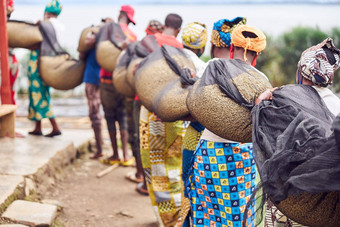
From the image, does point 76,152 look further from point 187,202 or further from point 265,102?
point 265,102

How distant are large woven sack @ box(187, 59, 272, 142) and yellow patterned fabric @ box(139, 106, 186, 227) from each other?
1.64m

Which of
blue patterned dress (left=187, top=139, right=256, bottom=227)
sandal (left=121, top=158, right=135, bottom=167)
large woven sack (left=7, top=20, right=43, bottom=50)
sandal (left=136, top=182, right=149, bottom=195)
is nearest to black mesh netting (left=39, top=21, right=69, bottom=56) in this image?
large woven sack (left=7, top=20, right=43, bottom=50)

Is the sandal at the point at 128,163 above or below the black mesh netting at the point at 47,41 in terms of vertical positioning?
below

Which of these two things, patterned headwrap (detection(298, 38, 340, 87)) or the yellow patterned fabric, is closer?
patterned headwrap (detection(298, 38, 340, 87))

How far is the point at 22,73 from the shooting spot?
11656mm

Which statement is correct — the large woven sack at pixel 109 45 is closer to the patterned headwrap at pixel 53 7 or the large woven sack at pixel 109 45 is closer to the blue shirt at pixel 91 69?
the blue shirt at pixel 91 69

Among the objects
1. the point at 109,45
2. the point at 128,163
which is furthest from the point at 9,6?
the point at 128,163

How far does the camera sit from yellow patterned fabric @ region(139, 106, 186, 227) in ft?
13.7

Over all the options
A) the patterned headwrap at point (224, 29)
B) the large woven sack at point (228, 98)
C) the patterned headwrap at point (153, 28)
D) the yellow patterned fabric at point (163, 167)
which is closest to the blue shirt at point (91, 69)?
the patterned headwrap at point (153, 28)

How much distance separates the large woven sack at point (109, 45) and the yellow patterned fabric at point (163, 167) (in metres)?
Answer: 1.56

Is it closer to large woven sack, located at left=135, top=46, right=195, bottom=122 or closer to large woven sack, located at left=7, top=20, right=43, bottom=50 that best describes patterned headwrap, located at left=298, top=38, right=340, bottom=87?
large woven sack, located at left=135, top=46, right=195, bottom=122

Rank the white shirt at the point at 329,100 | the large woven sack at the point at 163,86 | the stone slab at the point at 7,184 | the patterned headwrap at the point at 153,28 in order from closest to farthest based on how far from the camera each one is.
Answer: the white shirt at the point at 329,100
the large woven sack at the point at 163,86
the stone slab at the point at 7,184
the patterned headwrap at the point at 153,28

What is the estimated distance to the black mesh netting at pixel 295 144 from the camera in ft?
5.84

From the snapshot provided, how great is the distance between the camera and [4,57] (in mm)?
5684
